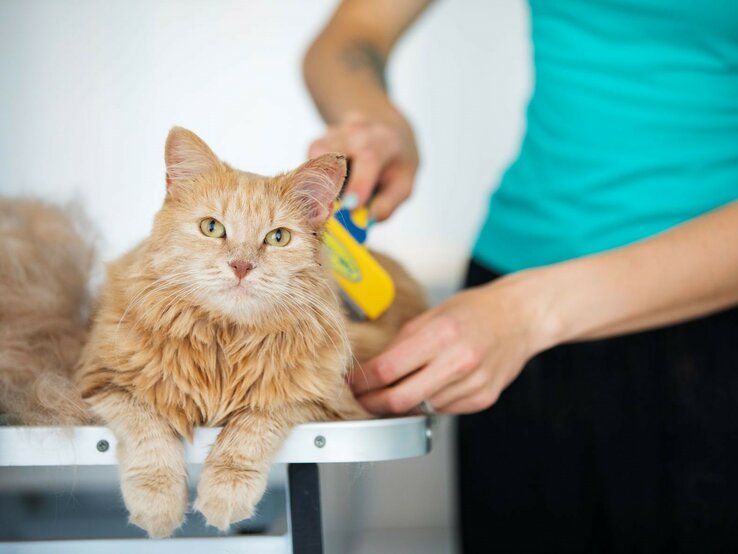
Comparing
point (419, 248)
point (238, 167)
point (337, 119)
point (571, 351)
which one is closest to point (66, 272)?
point (238, 167)

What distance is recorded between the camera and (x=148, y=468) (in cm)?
76

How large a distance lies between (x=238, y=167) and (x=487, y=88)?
1507 mm

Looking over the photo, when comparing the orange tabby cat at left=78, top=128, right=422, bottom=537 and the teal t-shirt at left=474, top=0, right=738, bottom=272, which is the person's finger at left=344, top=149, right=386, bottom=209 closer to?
the orange tabby cat at left=78, top=128, right=422, bottom=537

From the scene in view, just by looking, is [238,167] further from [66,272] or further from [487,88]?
[487,88]

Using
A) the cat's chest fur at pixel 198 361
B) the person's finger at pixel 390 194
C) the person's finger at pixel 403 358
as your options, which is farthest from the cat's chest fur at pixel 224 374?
the person's finger at pixel 390 194

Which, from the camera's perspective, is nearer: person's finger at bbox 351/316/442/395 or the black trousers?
person's finger at bbox 351/316/442/395

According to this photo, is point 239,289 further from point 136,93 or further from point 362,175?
point 136,93

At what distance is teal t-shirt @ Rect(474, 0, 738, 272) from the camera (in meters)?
1.15

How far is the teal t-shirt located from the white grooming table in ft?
2.02

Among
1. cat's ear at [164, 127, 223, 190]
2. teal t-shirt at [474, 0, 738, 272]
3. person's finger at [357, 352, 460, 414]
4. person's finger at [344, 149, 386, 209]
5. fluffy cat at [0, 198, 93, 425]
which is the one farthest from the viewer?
teal t-shirt at [474, 0, 738, 272]

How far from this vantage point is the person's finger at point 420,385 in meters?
0.91

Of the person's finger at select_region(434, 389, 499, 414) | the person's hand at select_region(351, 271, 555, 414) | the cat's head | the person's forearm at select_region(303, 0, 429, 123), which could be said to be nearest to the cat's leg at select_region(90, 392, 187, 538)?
the cat's head

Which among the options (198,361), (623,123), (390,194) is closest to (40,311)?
(198,361)

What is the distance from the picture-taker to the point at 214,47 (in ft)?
4.17
